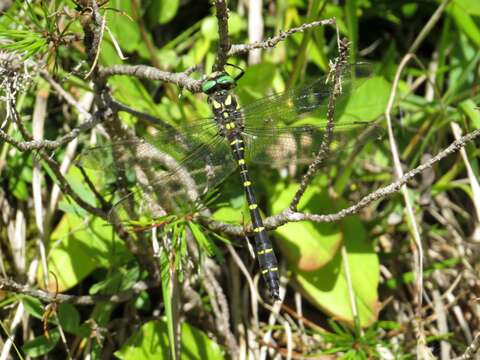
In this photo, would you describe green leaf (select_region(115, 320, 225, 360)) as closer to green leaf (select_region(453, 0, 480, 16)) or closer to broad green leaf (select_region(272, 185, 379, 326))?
broad green leaf (select_region(272, 185, 379, 326))

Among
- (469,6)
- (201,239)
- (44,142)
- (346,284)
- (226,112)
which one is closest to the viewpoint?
(44,142)

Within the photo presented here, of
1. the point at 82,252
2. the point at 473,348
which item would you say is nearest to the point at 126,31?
the point at 82,252

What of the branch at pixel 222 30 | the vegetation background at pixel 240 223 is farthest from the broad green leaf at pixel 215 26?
the branch at pixel 222 30

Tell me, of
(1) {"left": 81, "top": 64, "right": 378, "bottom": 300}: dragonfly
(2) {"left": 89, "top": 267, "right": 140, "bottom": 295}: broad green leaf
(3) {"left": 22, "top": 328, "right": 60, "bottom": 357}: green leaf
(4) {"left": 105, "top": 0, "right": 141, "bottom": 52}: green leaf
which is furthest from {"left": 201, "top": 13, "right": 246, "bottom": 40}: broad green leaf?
(3) {"left": 22, "top": 328, "right": 60, "bottom": 357}: green leaf

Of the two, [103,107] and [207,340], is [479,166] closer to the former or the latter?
[207,340]

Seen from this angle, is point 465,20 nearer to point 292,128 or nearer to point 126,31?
→ point 292,128

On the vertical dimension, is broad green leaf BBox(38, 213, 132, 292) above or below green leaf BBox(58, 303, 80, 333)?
above

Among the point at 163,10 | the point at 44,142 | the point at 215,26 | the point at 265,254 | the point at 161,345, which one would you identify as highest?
the point at 163,10
